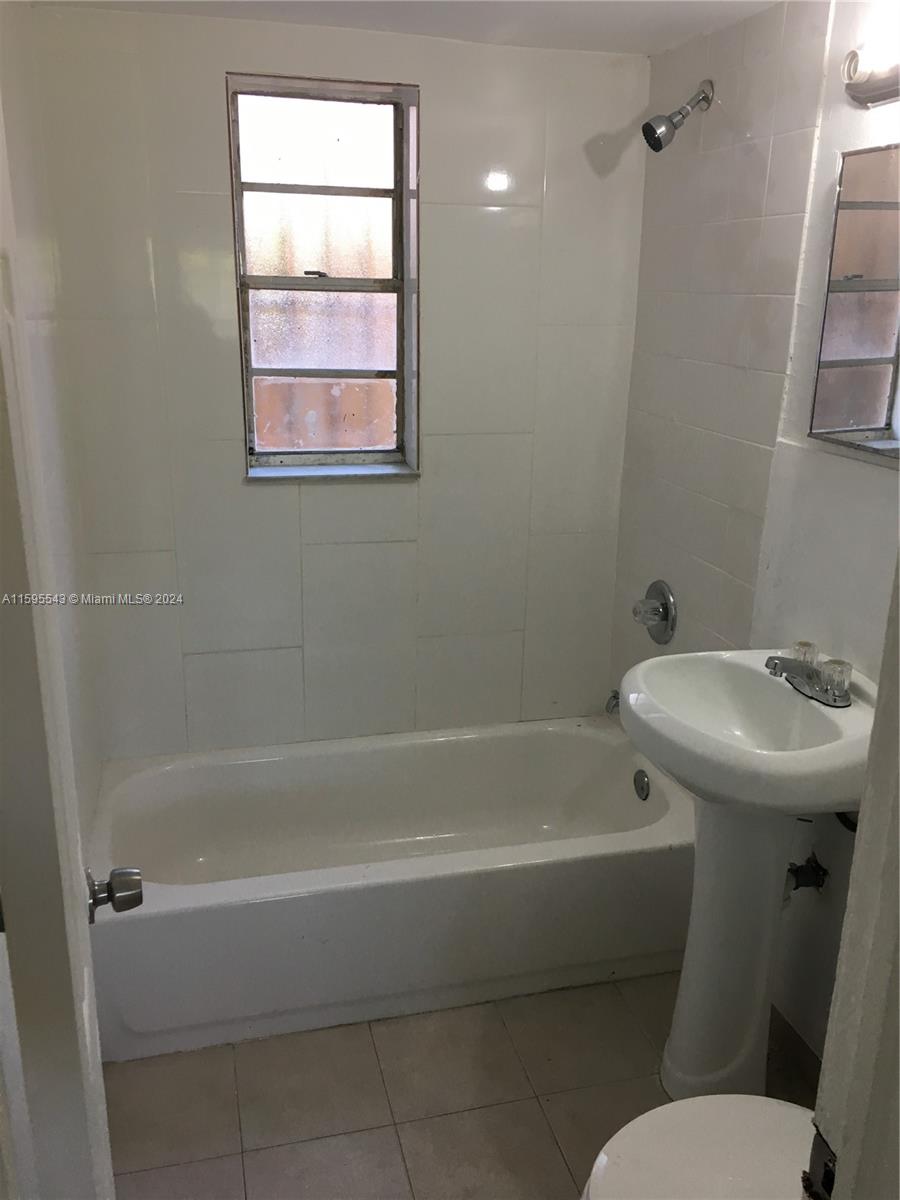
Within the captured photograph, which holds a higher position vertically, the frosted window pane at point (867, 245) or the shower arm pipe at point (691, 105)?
the shower arm pipe at point (691, 105)

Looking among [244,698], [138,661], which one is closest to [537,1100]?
[244,698]

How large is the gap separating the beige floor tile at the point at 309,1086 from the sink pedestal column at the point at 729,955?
62 cm

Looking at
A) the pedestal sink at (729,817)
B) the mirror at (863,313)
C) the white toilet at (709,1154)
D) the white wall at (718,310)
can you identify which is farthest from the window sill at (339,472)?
the white toilet at (709,1154)

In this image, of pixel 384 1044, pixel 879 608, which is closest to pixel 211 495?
pixel 384 1044

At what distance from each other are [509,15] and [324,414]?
3.38ft

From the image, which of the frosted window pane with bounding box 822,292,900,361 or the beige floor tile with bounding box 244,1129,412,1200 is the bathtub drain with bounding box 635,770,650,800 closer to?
the beige floor tile with bounding box 244,1129,412,1200

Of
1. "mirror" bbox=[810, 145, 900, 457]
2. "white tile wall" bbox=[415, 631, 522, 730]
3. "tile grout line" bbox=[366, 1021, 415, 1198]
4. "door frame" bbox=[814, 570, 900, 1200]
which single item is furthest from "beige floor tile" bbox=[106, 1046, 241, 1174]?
"mirror" bbox=[810, 145, 900, 457]

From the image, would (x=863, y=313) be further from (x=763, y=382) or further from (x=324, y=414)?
(x=324, y=414)

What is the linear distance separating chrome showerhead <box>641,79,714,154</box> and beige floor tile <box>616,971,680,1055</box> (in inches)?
74.4

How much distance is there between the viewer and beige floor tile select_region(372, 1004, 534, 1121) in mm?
1884

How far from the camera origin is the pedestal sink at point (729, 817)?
148 centimetres

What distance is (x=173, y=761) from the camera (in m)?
2.47

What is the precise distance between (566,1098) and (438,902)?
1.52 ft

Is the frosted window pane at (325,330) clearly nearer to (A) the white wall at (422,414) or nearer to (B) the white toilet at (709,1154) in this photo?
(A) the white wall at (422,414)
